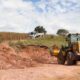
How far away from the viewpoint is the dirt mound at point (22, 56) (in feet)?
92.7

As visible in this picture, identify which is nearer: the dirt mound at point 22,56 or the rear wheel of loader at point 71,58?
the rear wheel of loader at point 71,58

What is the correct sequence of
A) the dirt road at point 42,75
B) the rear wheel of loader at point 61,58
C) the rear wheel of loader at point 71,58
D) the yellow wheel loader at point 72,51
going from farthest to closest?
the rear wheel of loader at point 61,58 < the rear wheel of loader at point 71,58 < the yellow wheel loader at point 72,51 < the dirt road at point 42,75

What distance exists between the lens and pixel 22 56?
1404 inches

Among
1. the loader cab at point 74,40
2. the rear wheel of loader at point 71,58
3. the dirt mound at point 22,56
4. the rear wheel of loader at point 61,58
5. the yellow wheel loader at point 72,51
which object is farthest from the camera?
the dirt mound at point 22,56

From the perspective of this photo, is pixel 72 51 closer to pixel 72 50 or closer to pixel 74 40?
pixel 72 50

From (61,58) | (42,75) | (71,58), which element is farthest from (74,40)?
(42,75)

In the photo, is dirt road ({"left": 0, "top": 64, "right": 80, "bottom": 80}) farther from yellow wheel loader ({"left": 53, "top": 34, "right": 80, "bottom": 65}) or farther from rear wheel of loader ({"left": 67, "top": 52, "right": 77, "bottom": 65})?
rear wheel of loader ({"left": 67, "top": 52, "right": 77, "bottom": 65})

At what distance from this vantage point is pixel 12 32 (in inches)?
2630

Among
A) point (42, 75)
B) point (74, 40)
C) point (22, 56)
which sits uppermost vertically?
point (74, 40)

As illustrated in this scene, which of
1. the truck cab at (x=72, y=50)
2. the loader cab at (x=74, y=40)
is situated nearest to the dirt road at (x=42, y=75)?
the truck cab at (x=72, y=50)

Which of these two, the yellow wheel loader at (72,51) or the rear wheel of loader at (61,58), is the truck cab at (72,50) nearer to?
the yellow wheel loader at (72,51)

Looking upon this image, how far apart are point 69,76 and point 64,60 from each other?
33.9ft

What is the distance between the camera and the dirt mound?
2826 centimetres

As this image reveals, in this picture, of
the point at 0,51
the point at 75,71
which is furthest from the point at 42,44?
the point at 75,71
